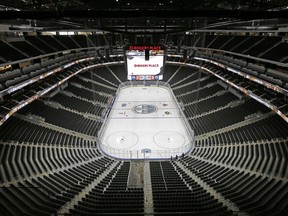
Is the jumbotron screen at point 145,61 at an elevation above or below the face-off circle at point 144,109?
above

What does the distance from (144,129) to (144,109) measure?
4465mm

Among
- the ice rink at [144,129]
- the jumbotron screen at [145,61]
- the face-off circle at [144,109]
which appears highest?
the jumbotron screen at [145,61]

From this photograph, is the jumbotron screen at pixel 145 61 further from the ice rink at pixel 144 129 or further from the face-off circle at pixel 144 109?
the face-off circle at pixel 144 109

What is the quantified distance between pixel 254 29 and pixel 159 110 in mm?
12188

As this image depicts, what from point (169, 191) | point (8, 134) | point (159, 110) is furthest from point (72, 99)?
point (169, 191)

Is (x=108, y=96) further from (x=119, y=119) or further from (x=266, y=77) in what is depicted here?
(x=266, y=77)

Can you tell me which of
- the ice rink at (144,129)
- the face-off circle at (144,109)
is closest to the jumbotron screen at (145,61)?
the ice rink at (144,129)

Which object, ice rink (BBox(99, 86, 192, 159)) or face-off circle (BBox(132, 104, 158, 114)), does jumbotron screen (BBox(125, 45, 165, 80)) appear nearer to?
ice rink (BBox(99, 86, 192, 159))

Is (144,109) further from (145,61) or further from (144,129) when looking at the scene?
(145,61)

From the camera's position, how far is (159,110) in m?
22.4

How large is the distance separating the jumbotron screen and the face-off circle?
4931 millimetres

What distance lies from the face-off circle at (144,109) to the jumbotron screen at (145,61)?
4931 mm

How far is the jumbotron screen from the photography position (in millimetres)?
15857

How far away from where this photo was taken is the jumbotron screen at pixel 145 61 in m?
15.9
